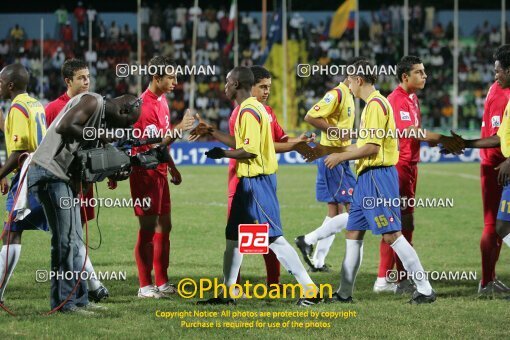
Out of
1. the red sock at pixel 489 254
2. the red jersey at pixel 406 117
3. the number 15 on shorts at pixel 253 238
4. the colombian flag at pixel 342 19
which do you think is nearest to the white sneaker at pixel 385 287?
the red sock at pixel 489 254

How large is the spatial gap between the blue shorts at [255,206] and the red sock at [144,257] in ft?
3.54

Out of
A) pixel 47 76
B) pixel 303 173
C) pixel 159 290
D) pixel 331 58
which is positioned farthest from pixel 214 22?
pixel 159 290

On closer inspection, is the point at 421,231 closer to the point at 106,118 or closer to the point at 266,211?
the point at 266,211

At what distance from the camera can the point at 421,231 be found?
1423cm

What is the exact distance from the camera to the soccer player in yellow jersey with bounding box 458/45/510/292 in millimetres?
8055

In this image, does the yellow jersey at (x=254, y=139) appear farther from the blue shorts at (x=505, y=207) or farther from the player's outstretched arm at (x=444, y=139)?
the blue shorts at (x=505, y=207)

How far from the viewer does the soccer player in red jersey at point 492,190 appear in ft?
29.3

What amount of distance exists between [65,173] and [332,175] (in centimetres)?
413

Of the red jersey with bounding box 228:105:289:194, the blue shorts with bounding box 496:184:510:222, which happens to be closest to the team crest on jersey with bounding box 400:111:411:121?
the red jersey with bounding box 228:105:289:194

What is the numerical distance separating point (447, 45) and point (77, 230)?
3007 centimetres

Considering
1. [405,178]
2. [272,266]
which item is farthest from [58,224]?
[405,178]

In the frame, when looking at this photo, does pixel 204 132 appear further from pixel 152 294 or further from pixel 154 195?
pixel 152 294

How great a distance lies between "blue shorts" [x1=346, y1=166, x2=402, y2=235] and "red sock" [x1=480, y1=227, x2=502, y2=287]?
54.6 inches

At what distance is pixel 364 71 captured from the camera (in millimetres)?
8336
